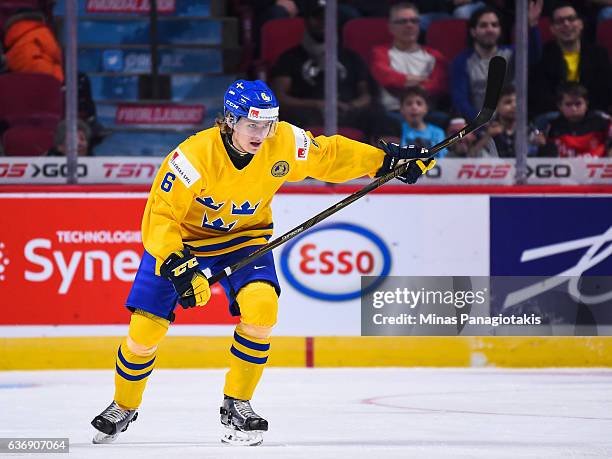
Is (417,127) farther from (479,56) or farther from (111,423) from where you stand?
(111,423)

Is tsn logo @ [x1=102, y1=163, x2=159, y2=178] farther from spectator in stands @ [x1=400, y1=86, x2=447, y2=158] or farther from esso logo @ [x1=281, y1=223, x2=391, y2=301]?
spectator in stands @ [x1=400, y1=86, x2=447, y2=158]

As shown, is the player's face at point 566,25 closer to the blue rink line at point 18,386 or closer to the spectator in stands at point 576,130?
the spectator in stands at point 576,130

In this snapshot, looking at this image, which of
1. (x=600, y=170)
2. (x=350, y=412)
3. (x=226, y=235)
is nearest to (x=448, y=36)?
(x=600, y=170)

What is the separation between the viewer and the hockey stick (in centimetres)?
431

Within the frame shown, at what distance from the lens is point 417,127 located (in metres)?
6.41

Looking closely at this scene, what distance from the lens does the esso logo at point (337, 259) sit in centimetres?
638

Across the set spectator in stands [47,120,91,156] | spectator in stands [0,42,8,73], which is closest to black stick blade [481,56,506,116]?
spectator in stands [47,120,91,156]

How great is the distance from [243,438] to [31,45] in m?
3.32

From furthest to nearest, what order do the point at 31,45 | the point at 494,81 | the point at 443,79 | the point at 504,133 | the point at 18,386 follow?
1. the point at 31,45
2. the point at 443,79
3. the point at 504,133
4. the point at 18,386
5. the point at 494,81

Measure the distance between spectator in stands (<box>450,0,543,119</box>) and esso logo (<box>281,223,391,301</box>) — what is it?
80 centimetres

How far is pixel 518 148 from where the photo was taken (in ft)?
21.0

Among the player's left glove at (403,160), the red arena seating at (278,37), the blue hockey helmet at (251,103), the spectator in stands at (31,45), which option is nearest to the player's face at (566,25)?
the red arena seating at (278,37)

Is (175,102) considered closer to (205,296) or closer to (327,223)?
(327,223)

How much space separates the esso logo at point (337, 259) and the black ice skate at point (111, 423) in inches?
85.5
